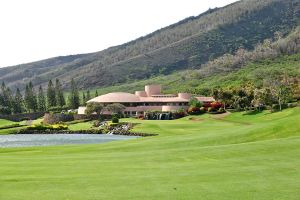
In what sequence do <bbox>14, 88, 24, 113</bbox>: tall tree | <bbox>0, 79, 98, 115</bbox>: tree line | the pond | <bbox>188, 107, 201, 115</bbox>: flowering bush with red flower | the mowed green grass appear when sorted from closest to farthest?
the mowed green grass < the pond < <bbox>188, 107, 201, 115</bbox>: flowering bush with red flower < <bbox>0, 79, 98, 115</bbox>: tree line < <bbox>14, 88, 24, 113</bbox>: tall tree

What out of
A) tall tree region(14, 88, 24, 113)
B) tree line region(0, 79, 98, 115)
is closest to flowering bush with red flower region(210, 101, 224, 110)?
tree line region(0, 79, 98, 115)

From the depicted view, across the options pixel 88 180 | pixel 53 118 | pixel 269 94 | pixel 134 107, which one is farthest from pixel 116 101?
pixel 88 180

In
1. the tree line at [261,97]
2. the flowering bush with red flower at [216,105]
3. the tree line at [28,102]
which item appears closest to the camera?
the tree line at [261,97]

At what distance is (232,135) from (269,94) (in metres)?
62.3

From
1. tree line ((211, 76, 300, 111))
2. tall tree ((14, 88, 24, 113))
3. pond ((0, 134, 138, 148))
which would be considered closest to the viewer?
pond ((0, 134, 138, 148))

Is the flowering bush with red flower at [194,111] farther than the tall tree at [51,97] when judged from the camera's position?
No

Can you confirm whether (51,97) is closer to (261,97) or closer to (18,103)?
(18,103)

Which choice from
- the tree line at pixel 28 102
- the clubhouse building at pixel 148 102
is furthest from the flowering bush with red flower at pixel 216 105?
the tree line at pixel 28 102

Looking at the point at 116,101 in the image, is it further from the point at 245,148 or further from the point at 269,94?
the point at 245,148

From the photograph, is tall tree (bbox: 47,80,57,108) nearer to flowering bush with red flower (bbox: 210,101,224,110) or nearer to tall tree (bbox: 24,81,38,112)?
tall tree (bbox: 24,81,38,112)

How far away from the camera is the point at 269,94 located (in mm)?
92688

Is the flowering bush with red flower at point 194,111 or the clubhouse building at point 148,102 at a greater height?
the clubhouse building at point 148,102

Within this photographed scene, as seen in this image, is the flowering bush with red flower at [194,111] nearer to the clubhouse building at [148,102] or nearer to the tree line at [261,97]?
the tree line at [261,97]

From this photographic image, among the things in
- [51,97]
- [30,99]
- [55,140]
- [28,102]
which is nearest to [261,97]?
[55,140]
